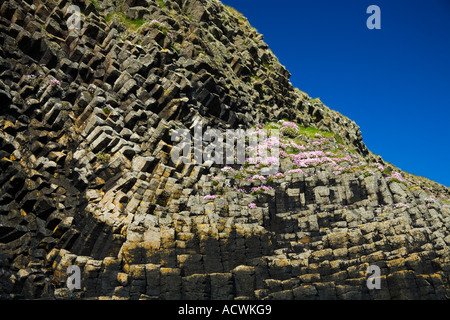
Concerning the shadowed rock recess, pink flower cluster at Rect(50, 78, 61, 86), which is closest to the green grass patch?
the shadowed rock recess

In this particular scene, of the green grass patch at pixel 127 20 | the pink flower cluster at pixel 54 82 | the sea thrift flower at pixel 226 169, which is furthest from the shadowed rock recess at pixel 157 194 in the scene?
the sea thrift flower at pixel 226 169

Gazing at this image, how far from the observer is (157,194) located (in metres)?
34.1

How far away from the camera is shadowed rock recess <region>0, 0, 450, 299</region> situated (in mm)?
27891

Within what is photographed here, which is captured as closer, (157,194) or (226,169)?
(157,194)

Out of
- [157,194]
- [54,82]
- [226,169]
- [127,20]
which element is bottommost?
[157,194]

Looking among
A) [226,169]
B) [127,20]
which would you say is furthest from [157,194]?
[127,20]

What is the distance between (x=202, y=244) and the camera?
1182 inches

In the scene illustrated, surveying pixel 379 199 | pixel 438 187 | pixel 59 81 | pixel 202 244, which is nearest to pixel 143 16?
pixel 59 81

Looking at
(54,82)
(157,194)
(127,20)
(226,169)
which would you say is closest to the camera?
(157,194)

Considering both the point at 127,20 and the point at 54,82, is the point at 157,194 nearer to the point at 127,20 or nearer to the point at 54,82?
the point at 54,82

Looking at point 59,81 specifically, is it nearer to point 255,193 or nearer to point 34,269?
point 34,269

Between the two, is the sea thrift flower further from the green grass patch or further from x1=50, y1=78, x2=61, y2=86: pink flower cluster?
the green grass patch

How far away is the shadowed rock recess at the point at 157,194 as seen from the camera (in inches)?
1098

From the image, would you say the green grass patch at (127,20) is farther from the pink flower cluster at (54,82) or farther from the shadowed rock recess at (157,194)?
the pink flower cluster at (54,82)
